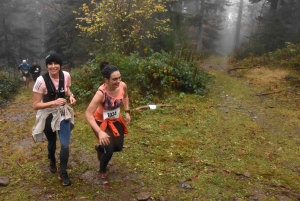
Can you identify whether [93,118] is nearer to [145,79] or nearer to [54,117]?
[54,117]

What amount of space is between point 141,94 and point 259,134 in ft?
13.2

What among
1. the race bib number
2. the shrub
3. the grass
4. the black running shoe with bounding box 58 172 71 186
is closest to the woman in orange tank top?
the race bib number

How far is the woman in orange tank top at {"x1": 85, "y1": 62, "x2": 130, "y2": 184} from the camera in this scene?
11.8 feet

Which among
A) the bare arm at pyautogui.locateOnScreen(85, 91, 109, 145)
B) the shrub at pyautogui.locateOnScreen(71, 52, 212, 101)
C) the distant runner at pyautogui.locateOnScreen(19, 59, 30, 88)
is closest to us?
the bare arm at pyautogui.locateOnScreen(85, 91, 109, 145)

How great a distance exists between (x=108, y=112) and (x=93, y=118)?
0.30m

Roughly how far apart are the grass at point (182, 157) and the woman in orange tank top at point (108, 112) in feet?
2.41

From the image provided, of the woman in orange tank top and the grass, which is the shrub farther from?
the woman in orange tank top

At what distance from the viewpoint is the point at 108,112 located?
3.82 m

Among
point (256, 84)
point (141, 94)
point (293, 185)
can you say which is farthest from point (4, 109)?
point (256, 84)

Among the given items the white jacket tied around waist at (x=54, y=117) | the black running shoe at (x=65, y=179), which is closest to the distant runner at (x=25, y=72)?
the white jacket tied around waist at (x=54, y=117)

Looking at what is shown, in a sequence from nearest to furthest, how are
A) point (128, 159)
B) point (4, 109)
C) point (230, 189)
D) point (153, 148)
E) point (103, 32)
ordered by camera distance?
1. point (230, 189)
2. point (128, 159)
3. point (153, 148)
4. point (4, 109)
5. point (103, 32)

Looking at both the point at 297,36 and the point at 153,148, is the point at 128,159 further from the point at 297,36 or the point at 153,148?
the point at 297,36

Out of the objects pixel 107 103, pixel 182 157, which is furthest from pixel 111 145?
pixel 182 157

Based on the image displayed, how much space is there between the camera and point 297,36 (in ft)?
55.8
